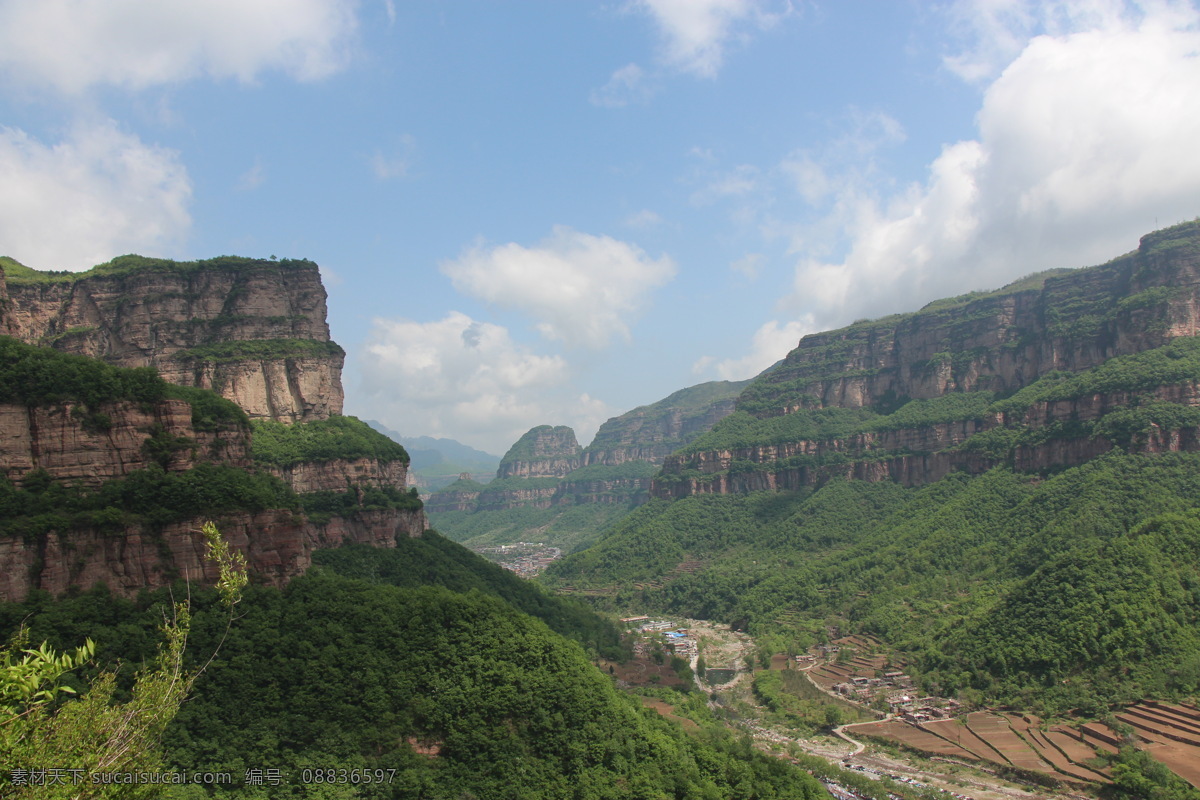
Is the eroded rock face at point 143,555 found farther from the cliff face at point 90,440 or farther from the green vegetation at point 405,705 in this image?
the cliff face at point 90,440

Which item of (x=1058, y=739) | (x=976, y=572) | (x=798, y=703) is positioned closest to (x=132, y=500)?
(x=798, y=703)

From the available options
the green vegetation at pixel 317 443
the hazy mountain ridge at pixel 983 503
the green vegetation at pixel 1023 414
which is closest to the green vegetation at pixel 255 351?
the green vegetation at pixel 317 443

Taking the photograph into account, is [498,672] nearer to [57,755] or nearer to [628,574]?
[57,755]

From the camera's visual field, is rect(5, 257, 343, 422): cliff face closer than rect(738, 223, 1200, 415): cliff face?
Yes

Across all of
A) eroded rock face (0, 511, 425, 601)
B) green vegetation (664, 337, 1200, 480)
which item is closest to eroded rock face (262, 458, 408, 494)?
eroded rock face (0, 511, 425, 601)

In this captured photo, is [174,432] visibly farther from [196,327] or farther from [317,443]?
[196,327]

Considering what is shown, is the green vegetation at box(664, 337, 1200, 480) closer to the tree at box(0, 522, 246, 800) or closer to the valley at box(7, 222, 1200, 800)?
the valley at box(7, 222, 1200, 800)
